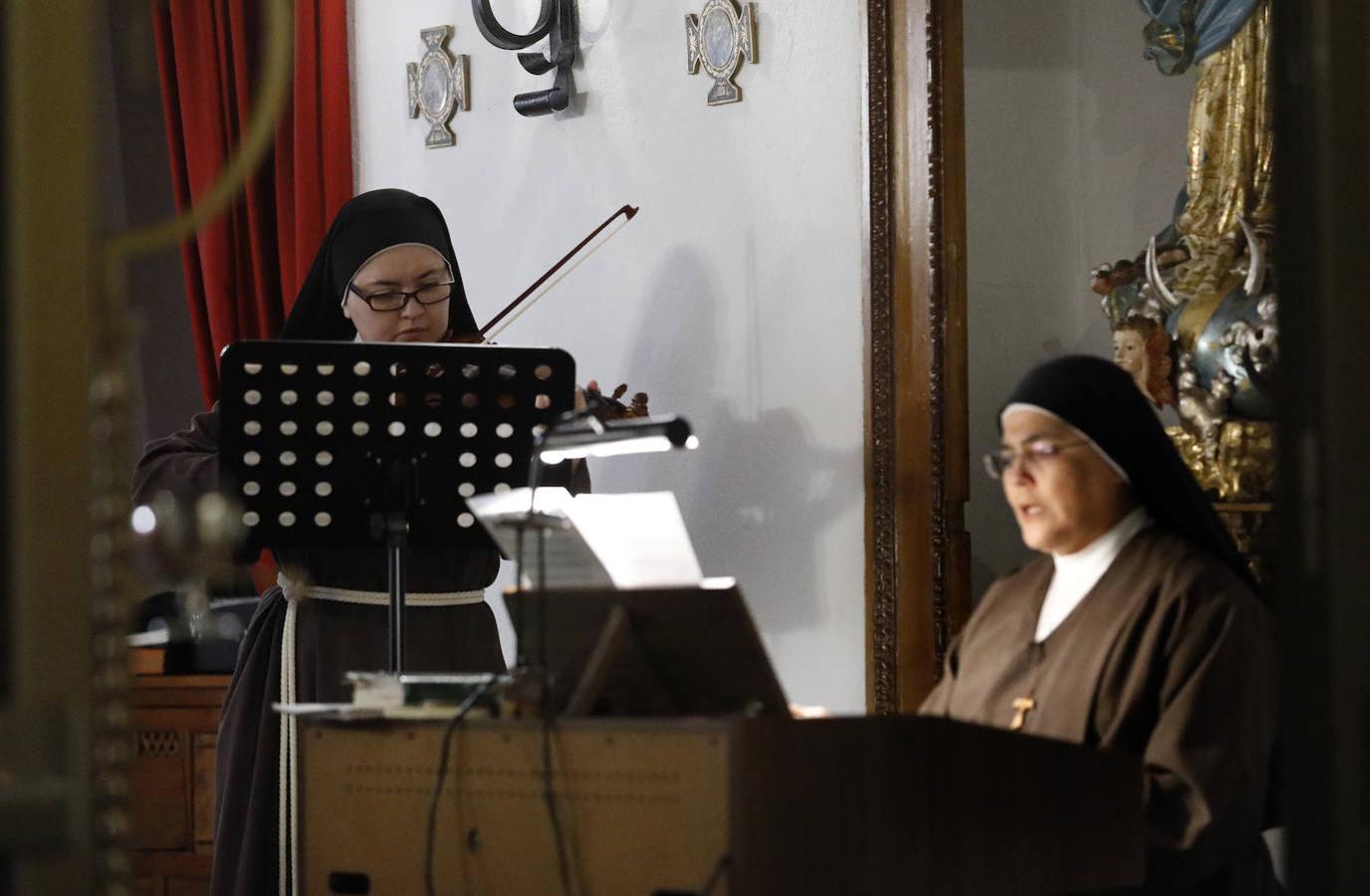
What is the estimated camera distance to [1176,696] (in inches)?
99.7

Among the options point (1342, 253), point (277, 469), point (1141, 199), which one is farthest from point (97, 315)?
point (1141, 199)

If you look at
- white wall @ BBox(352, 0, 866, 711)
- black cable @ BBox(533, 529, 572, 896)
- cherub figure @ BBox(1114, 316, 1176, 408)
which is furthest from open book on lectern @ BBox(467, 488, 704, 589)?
white wall @ BBox(352, 0, 866, 711)

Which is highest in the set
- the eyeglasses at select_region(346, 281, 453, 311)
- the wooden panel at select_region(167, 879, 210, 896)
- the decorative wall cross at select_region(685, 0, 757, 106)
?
the decorative wall cross at select_region(685, 0, 757, 106)

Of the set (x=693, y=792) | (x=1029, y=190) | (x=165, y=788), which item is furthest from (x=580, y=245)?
(x=693, y=792)

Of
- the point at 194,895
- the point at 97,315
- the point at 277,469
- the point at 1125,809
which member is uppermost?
the point at 97,315

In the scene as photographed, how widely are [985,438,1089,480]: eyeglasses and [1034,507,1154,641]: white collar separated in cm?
16

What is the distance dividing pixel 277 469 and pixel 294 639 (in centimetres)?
66

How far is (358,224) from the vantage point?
387 cm

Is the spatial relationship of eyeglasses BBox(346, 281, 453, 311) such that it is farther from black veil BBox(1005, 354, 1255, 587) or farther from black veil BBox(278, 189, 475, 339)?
black veil BBox(1005, 354, 1255, 587)

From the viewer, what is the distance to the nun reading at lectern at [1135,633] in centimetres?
248

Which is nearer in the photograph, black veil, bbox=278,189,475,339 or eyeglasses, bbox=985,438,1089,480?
eyeglasses, bbox=985,438,1089,480

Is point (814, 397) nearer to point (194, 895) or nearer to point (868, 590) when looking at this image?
point (868, 590)

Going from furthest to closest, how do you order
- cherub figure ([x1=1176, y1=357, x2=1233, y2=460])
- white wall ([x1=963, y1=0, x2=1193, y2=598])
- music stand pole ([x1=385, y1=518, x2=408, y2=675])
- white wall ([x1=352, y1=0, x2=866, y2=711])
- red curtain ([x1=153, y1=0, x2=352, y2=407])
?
red curtain ([x1=153, y1=0, x2=352, y2=407]), white wall ([x1=352, y1=0, x2=866, y2=711]), white wall ([x1=963, y1=0, x2=1193, y2=598]), cherub figure ([x1=1176, y1=357, x2=1233, y2=460]), music stand pole ([x1=385, y1=518, x2=408, y2=675])

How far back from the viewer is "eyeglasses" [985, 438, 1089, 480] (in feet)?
9.04
